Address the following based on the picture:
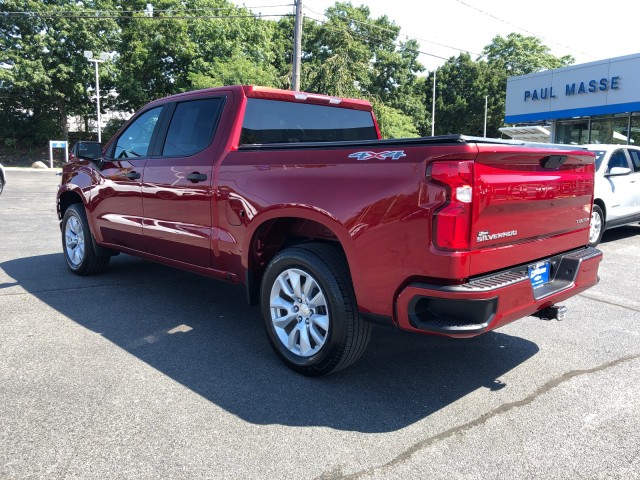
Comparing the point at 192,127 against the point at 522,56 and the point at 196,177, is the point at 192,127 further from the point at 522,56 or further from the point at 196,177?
the point at 522,56

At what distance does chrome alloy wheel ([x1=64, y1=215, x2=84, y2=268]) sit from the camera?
595 centimetres

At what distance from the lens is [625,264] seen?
725 cm

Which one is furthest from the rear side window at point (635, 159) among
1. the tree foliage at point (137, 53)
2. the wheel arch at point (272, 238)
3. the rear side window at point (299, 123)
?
the tree foliage at point (137, 53)

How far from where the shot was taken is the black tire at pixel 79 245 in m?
5.84

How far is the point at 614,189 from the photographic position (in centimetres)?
853

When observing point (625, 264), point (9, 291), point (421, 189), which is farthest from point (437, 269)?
point (625, 264)

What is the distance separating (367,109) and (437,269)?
2.92 metres

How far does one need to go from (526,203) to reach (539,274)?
0.49 meters

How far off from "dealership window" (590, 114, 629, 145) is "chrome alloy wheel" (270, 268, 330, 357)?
20108mm

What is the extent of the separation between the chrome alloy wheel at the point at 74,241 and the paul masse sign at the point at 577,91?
62.4 ft

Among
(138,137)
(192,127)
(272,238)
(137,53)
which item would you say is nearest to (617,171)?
(272,238)

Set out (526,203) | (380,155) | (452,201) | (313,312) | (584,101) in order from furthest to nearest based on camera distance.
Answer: (584,101)
(313,312)
(526,203)
(380,155)
(452,201)

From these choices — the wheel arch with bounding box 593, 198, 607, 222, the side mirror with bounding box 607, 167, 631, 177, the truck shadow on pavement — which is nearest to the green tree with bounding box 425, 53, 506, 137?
the side mirror with bounding box 607, 167, 631, 177

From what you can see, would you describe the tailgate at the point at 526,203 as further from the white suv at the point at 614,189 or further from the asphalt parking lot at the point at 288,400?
the white suv at the point at 614,189
